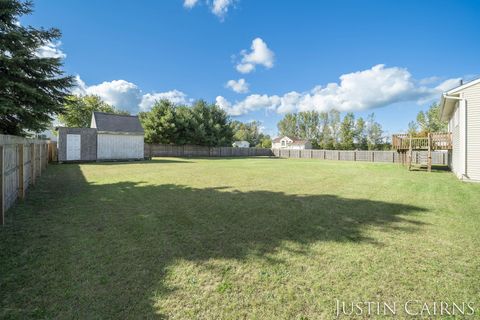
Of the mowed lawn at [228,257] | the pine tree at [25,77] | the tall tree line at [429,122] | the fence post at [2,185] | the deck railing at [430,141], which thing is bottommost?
the mowed lawn at [228,257]

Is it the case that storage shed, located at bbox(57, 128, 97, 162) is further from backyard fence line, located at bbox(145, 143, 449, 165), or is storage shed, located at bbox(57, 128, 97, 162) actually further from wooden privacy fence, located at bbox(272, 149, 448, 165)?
wooden privacy fence, located at bbox(272, 149, 448, 165)

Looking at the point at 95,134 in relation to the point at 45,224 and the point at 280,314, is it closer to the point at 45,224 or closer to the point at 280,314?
the point at 45,224

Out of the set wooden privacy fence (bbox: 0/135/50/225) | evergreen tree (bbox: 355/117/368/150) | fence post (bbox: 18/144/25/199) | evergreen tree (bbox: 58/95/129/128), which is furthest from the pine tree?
evergreen tree (bbox: 355/117/368/150)

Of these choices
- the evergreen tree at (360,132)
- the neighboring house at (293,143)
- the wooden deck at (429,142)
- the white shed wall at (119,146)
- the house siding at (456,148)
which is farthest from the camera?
the neighboring house at (293,143)

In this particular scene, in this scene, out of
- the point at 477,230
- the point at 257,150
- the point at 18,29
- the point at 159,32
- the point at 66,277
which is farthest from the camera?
the point at 257,150

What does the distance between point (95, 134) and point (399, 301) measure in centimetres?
2131

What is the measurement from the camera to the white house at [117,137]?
752 inches

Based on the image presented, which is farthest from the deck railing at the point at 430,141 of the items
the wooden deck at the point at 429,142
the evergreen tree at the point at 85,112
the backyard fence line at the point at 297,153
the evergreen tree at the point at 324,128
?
the evergreen tree at the point at 324,128

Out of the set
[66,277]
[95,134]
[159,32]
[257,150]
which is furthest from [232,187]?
[257,150]

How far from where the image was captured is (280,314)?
2.00 metres

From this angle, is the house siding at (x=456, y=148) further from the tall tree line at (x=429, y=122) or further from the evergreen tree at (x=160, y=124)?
the tall tree line at (x=429, y=122)

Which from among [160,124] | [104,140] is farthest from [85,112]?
[104,140]

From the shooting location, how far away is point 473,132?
940cm

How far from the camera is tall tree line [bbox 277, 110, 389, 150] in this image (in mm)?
46062
